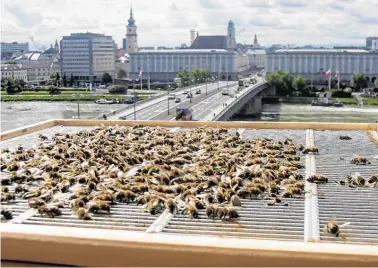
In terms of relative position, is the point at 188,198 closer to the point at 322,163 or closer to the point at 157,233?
the point at 157,233

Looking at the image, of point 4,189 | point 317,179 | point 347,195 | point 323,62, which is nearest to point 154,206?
point 4,189

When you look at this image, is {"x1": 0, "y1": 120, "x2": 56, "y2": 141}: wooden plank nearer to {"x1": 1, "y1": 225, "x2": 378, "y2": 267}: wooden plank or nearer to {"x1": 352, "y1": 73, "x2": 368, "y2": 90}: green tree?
{"x1": 1, "y1": 225, "x2": 378, "y2": 267}: wooden plank

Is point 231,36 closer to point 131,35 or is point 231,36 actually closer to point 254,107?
point 131,35

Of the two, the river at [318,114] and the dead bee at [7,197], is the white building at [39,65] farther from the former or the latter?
the dead bee at [7,197]

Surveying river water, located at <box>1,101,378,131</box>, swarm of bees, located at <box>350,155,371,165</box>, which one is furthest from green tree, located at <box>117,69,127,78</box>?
swarm of bees, located at <box>350,155,371,165</box>

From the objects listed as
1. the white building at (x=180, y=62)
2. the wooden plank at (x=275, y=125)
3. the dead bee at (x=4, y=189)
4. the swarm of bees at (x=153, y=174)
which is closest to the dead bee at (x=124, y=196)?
the swarm of bees at (x=153, y=174)

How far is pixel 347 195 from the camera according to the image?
574cm

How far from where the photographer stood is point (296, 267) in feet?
12.3

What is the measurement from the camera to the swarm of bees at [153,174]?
5.12m

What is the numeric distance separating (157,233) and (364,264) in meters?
1.44

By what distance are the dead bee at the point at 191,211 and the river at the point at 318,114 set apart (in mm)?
39754

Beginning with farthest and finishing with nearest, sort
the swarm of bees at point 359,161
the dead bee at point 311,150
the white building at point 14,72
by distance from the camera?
the white building at point 14,72 < the dead bee at point 311,150 < the swarm of bees at point 359,161

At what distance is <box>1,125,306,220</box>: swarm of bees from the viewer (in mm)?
5125

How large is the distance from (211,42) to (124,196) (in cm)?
12019
